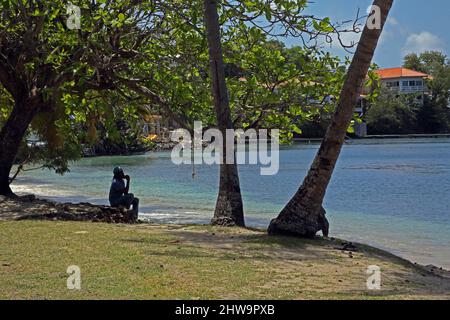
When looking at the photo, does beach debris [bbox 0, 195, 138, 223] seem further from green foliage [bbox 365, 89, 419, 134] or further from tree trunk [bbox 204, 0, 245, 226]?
green foliage [bbox 365, 89, 419, 134]

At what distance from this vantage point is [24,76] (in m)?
Result: 16.5

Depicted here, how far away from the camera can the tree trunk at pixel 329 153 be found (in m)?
11.2

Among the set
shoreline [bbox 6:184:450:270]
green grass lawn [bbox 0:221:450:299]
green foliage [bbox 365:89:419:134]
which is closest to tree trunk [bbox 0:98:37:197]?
shoreline [bbox 6:184:450:270]

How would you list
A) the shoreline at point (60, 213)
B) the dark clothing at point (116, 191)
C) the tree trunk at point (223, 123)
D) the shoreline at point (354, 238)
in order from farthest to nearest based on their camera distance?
the dark clothing at point (116, 191)
the shoreline at point (354, 238)
the shoreline at point (60, 213)
the tree trunk at point (223, 123)

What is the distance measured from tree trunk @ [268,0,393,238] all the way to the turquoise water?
16.9 ft

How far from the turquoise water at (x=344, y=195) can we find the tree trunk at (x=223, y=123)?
520 cm

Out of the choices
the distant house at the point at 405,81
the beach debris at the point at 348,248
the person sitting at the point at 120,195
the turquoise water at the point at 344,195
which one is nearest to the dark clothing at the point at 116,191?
the person sitting at the point at 120,195

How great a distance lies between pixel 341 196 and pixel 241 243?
21498 millimetres

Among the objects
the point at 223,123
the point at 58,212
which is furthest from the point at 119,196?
the point at 223,123

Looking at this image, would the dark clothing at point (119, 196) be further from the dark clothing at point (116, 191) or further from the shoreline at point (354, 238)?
the shoreline at point (354, 238)

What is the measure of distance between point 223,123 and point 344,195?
782 inches

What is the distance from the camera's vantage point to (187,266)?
29.0 ft

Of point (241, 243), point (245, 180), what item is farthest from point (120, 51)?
point (245, 180)
